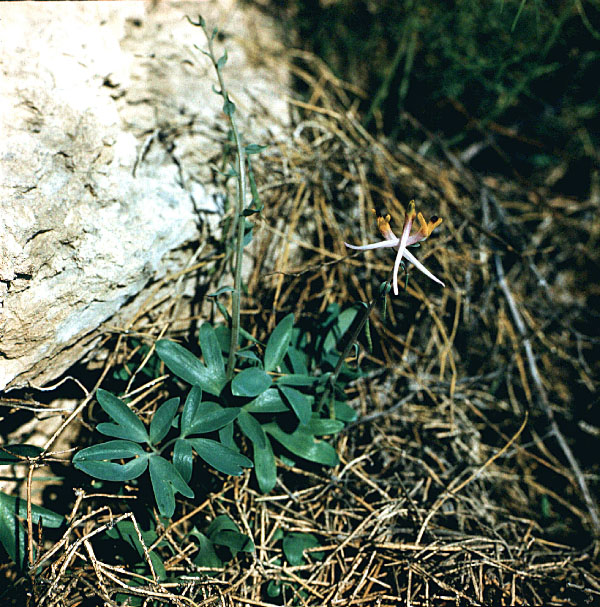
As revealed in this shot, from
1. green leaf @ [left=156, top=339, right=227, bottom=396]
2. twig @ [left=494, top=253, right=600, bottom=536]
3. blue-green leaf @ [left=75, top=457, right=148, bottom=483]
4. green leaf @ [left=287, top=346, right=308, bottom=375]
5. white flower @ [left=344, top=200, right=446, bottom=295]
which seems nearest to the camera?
white flower @ [left=344, top=200, right=446, bottom=295]

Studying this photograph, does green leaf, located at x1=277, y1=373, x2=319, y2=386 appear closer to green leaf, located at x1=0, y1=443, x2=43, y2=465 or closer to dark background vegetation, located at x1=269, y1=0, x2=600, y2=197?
green leaf, located at x1=0, y1=443, x2=43, y2=465

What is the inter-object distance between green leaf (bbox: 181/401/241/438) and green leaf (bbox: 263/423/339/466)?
16 cm

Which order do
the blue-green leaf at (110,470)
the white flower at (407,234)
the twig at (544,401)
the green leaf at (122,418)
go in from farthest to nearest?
the twig at (544,401) → the green leaf at (122,418) → the blue-green leaf at (110,470) → the white flower at (407,234)

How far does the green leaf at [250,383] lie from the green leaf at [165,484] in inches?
9.7

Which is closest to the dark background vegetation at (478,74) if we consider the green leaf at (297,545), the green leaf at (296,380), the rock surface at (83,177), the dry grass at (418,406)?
the dry grass at (418,406)

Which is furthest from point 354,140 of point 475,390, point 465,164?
point 475,390

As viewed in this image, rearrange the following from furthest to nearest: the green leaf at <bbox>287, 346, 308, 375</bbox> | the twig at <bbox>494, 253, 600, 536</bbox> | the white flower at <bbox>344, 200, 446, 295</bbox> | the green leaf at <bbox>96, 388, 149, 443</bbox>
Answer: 1. the twig at <bbox>494, 253, 600, 536</bbox>
2. the green leaf at <bbox>287, 346, 308, 375</bbox>
3. the green leaf at <bbox>96, 388, 149, 443</bbox>
4. the white flower at <bbox>344, 200, 446, 295</bbox>

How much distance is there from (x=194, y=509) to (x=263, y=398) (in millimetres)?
405

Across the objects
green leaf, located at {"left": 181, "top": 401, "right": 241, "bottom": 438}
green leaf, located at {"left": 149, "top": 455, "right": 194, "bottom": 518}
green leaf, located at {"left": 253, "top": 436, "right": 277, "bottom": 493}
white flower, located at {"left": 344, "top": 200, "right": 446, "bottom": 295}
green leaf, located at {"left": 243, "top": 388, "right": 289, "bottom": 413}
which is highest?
white flower, located at {"left": 344, "top": 200, "right": 446, "bottom": 295}

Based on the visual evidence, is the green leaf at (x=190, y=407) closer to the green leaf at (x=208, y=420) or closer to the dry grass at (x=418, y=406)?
the green leaf at (x=208, y=420)

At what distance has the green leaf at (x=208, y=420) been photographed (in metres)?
1.31

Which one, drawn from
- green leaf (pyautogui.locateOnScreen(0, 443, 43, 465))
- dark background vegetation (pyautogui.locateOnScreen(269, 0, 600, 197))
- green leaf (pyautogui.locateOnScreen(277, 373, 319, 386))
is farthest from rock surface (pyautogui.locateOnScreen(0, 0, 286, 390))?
dark background vegetation (pyautogui.locateOnScreen(269, 0, 600, 197))

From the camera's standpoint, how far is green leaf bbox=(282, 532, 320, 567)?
139cm

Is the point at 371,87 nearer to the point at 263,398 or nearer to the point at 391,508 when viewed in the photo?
the point at 263,398
